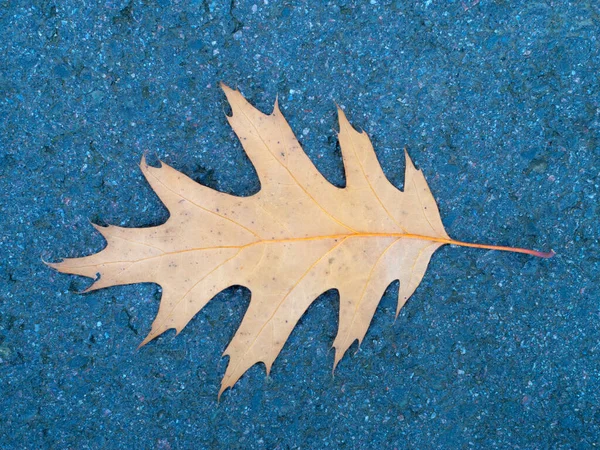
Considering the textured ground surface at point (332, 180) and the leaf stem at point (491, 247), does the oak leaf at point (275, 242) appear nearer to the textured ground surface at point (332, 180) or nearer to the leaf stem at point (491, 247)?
the leaf stem at point (491, 247)

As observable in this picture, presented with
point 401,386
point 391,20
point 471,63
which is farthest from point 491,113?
point 401,386

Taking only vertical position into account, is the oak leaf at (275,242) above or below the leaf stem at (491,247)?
below

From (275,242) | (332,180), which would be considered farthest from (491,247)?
(275,242)

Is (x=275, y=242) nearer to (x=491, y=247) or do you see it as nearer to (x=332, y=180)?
(x=332, y=180)

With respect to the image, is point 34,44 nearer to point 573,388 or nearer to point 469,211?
point 469,211

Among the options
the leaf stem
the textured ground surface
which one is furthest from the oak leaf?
the textured ground surface

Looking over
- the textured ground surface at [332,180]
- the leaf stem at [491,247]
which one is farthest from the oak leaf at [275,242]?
the textured ground surface at [332,180]
